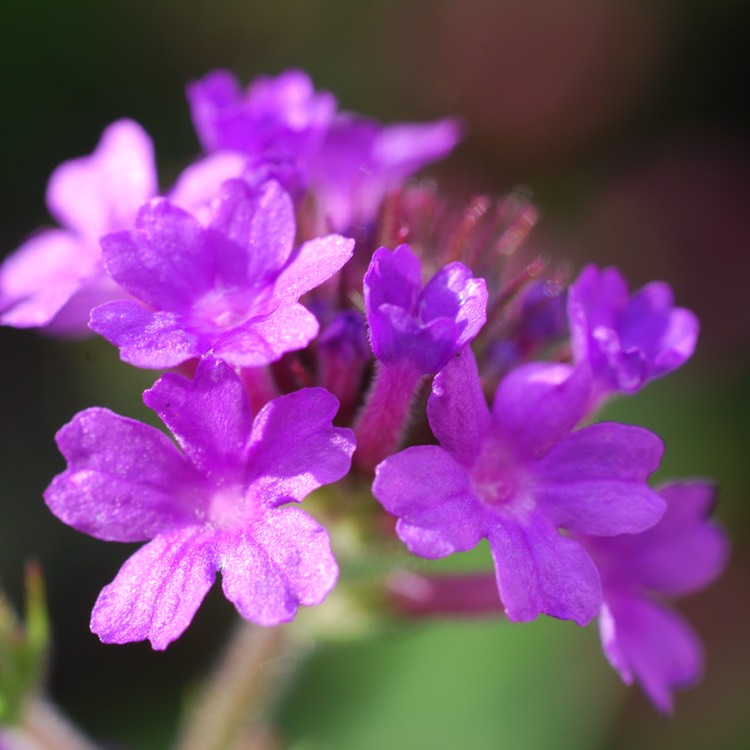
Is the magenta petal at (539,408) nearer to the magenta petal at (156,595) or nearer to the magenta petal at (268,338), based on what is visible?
the magenta petal at (268,338)

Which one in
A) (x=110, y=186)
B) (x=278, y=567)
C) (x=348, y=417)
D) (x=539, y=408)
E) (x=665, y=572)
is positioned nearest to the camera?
(x=278, y=567)

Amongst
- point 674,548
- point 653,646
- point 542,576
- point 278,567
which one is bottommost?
point 653,646

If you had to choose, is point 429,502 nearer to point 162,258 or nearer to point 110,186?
point 162,258

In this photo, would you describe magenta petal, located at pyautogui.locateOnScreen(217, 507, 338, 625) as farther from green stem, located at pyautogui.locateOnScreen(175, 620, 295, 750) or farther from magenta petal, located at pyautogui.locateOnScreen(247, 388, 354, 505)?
green stem, located at pyautogui.locateOnScreen(175, 620, 295, 750)

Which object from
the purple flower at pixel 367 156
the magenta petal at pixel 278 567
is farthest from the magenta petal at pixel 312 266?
the purple flower at pixel 367 156

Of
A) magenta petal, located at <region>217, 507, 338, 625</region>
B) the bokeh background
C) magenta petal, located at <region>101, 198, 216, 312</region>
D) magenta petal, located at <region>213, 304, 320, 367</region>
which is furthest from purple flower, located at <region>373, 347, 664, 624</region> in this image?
the bokeh background

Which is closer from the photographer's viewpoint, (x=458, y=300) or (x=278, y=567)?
(x=278, y=567)

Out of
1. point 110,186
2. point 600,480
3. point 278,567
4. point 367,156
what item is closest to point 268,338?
point 278,567

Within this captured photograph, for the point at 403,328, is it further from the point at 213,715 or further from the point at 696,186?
the point at 696,186
